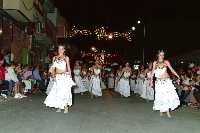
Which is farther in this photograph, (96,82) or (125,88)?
(125,88)

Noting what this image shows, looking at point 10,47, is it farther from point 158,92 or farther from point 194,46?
point 194,46

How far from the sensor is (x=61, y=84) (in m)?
15.0

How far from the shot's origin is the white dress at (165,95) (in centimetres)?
1426

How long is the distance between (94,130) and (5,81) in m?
12.2

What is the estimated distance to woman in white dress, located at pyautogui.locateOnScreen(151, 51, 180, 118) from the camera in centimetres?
1426

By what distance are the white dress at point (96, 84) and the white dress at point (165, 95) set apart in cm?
1093

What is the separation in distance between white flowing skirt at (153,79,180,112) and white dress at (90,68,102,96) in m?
11.0

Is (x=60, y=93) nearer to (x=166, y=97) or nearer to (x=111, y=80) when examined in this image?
(x=166, y=97)

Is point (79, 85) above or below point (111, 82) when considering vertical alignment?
above

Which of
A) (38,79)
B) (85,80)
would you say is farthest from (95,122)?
(38,79)

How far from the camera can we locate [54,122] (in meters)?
11.9

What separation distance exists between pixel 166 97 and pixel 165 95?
7cm

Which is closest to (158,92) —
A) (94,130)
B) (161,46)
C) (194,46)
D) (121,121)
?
(121,121)

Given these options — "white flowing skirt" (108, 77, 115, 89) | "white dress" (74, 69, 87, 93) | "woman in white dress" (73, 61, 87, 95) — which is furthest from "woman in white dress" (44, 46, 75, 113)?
"white flowing skirt" (108, 77, 115, 89)
